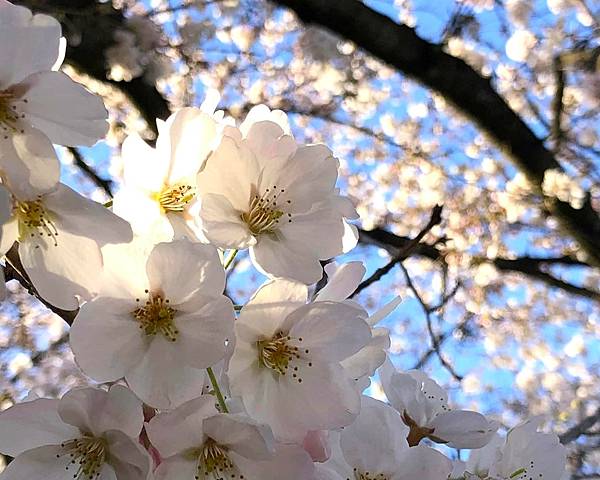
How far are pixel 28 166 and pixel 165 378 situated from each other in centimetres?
18

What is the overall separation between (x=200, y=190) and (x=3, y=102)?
15 centimetres

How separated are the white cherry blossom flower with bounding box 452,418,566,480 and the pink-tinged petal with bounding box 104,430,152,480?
0.37 meters

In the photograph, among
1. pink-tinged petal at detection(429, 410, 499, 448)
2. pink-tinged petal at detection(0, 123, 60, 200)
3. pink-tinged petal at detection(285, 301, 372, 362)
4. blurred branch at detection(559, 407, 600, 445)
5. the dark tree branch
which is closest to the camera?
pink-tinged petal at detection(0, 123, 60, 200)

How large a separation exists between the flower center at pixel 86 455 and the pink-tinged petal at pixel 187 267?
0.43 feet

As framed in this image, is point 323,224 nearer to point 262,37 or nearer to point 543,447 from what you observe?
point 543,447

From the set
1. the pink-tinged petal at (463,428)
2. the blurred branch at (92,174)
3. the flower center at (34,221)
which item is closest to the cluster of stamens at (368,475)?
the pink-tinged petal at (463,428)

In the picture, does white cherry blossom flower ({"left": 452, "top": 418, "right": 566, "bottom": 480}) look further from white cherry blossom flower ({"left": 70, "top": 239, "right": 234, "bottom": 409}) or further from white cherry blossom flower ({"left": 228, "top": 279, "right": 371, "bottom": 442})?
white cherry blossom flower ({"left": 70, "top": 239, "right": 234, "bottom": 409})

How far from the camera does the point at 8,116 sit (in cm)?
48

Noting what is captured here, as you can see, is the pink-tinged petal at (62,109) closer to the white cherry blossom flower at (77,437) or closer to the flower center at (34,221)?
the flower center at (34,221)

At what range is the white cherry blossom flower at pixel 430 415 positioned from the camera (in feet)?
2.25


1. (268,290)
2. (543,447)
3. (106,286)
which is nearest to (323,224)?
(268,290)

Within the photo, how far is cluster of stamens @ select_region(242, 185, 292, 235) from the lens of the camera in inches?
23.5

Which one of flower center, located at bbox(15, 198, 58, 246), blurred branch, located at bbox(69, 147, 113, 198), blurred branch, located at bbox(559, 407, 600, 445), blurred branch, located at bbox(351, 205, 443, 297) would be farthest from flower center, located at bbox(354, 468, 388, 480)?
blurred branch, located at bbox(69, 147, 113, 198)

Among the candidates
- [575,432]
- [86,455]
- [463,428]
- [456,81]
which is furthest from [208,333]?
[456,81]
